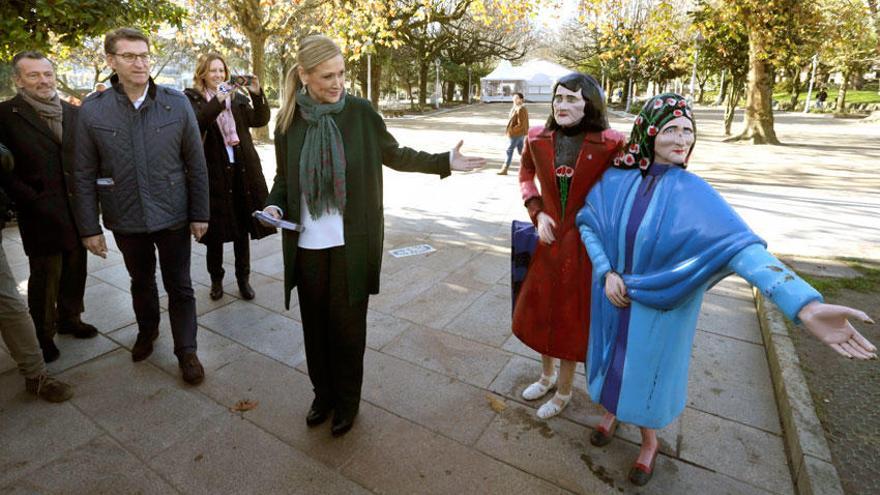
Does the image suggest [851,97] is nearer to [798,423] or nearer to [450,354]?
[798,423]

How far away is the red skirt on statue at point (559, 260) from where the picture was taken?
2372 mm

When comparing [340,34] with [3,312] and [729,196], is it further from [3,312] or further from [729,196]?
[3,312]

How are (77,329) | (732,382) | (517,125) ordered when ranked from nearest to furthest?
(732,382) < (77,329) < (517,125)

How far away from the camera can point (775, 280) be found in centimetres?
167

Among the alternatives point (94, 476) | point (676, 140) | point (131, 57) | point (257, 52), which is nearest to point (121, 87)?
point (131, 57)

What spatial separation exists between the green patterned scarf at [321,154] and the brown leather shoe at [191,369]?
62.8 inches

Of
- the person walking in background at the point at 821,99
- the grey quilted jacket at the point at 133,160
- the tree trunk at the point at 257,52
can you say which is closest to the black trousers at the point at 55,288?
the grey quilted jacket at the point at 133,160

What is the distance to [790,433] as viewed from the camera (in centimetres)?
272

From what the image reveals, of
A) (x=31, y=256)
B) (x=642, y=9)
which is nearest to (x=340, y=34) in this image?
(x=31, y=256)

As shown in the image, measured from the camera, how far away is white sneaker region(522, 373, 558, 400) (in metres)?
3.05

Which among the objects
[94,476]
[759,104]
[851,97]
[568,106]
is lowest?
[94,476]

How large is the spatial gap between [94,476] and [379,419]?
1400 mm

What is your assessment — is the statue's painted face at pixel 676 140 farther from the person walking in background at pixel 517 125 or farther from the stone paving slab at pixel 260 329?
the person walking in background at pixel 517 125

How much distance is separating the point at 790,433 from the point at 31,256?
4.68m
